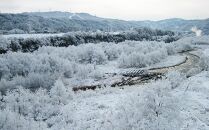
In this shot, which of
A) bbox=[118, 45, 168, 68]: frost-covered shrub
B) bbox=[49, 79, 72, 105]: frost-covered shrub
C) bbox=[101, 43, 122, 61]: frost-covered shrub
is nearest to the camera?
bbox=[49, 79, 72, 105]: frost-covered shrub

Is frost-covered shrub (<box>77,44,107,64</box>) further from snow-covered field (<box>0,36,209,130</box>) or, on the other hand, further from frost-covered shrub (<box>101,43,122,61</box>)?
frost-covered shrub (<box>101,43,122,61</box>)

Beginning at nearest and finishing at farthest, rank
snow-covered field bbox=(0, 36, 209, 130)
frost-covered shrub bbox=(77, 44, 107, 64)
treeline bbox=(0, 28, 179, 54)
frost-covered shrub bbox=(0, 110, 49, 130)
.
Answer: frost-covered shrub bbox=(0, 110, 49, 130) → snow-covered field bbox=(0, 36, 209, 130) → frost-covered shrub bbox=(77, 44, 107, 64) → treeline bbox=(0, 28, 179, 54)

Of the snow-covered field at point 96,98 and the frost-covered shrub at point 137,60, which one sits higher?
the snow-covered field at point 96,98

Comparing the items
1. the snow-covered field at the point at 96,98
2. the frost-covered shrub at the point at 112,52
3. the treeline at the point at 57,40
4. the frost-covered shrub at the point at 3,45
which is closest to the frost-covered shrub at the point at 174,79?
the snow-covered field at the point at 96,98

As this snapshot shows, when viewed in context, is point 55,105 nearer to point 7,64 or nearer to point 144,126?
point 144,126

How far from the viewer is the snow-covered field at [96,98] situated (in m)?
18.8

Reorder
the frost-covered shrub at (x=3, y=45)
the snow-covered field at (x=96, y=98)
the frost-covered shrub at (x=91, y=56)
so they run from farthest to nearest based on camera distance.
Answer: the frost-covered shrub at (x=91, y=56) < the frost-covered shrub at (x=3, y=45) < the snow-covered field at (x=96, y=98)

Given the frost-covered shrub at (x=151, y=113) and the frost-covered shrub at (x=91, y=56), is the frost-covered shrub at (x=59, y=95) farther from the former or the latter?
the frost-covered shrub at (x=91, y=56)

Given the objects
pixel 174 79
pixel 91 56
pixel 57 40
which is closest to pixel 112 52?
pixel 91 56

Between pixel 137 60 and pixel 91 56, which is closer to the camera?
pixel 137 60

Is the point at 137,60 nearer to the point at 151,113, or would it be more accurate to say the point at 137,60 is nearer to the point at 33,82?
the point at 33,82

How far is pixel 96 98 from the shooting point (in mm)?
30344

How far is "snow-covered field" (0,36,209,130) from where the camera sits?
18.8 meters

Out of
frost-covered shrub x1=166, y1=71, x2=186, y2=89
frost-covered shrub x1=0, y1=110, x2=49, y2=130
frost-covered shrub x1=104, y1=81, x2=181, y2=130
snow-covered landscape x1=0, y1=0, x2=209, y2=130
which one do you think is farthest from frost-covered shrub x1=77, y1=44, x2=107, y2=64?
frost-covered shrub x1=0, y1=110, x2=49, y2=130
